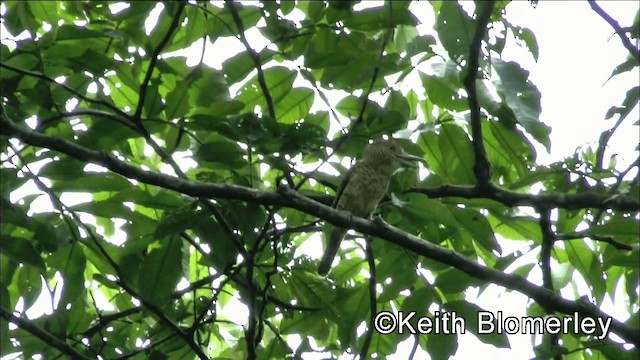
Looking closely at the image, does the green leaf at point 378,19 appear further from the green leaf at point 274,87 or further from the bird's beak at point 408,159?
the bird's beak at point 408,159

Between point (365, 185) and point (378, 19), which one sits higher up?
point (365, 185)

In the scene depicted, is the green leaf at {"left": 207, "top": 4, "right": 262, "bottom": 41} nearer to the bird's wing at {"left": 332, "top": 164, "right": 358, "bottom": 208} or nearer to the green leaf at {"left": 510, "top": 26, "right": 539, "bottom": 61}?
the bird's wing at {"left": 332, "top": 164, "right": 358, "bottom": 208}

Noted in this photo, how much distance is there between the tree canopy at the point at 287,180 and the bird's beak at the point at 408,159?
0.06m

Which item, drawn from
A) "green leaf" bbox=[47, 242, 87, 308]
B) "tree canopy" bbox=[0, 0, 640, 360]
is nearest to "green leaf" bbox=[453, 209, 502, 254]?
"tree canopy" bbox=[0, 0, 640, 360]

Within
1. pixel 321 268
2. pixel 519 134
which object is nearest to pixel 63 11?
pixel 321 268

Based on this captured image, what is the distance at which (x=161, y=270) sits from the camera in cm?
401

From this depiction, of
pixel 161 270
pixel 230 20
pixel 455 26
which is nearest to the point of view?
pixel 455 26

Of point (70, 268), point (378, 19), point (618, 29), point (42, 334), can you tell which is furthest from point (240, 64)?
point (618, 29)

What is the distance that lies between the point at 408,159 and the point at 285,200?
102 centimetres

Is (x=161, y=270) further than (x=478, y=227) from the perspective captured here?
Yes

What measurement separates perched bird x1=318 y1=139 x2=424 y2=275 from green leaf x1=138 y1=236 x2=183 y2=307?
97 centimetres

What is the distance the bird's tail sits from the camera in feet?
15.9

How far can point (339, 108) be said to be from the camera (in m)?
4.39

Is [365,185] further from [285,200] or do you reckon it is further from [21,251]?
[21,251]
